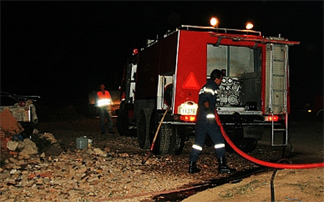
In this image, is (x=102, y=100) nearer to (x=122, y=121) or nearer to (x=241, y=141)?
(x=122, y=121)

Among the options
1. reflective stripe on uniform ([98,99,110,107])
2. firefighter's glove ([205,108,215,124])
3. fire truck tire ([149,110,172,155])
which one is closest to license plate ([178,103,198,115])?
fire truck tire ([149,110,172,155])

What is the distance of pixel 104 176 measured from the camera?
6395mm

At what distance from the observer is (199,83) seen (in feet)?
25.9

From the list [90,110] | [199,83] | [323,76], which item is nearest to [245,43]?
[199,83]

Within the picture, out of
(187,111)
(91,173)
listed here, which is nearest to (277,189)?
(187,111)

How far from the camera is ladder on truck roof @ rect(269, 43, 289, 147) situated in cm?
844

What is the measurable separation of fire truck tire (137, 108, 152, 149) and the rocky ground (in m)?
0.52

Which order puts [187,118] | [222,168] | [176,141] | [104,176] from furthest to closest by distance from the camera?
[176,141] → [187,118] → [222,168] → [104,176]

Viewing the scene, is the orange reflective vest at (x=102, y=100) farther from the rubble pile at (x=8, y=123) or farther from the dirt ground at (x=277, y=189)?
the dirt ground at (x=277, y=189)

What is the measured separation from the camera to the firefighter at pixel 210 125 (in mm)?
6652

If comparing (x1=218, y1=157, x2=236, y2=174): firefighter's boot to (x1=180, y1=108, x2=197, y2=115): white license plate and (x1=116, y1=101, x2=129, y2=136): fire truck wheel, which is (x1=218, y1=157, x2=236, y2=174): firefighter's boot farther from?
(x1=116, y1=101, x2=129, y2=136): fire truck wheel

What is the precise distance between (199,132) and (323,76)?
4317 centimetres

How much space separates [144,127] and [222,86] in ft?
7.21

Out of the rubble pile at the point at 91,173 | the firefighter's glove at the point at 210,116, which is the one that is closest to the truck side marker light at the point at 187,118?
the rubble pile at the point at 91,173
